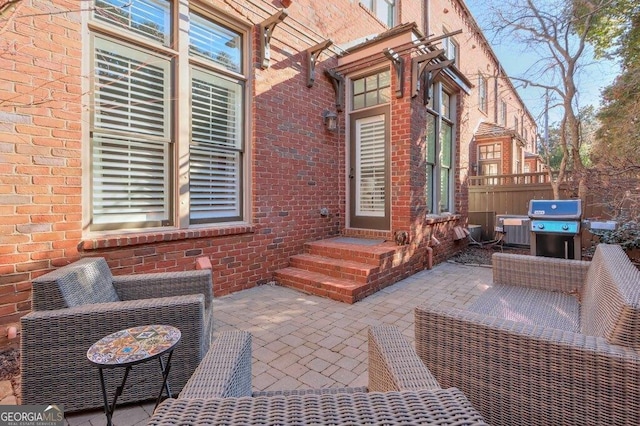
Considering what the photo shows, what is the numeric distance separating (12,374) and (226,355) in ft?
6.86

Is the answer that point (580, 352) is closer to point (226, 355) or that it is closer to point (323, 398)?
point (323, 398)

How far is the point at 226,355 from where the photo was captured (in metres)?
1.19

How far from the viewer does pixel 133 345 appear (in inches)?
61.5

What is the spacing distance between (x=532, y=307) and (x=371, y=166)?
11.4 ft

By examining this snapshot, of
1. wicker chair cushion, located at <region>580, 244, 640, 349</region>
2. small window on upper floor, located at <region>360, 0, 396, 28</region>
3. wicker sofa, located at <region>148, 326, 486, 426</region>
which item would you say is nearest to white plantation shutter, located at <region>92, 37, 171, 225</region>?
wicker sofa, located at <region>148, 326, 486, 426</region>

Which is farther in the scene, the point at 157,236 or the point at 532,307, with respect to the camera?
the point at 157,236

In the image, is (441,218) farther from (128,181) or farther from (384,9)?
(128,181)

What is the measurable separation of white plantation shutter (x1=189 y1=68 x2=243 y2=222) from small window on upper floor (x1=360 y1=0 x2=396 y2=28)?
3.98 meters

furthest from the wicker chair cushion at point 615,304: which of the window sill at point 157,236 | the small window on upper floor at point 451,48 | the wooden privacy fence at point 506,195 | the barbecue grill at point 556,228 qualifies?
the small window on upper floor at point 451,48

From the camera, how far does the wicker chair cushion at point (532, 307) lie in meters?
2.09

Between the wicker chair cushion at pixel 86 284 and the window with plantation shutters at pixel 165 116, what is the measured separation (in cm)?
87

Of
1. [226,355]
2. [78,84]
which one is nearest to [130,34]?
[78,84]

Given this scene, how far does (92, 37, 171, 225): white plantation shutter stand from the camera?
3047 millimetres

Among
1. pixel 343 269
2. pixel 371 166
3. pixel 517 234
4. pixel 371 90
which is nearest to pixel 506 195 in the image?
pixel 517 234
